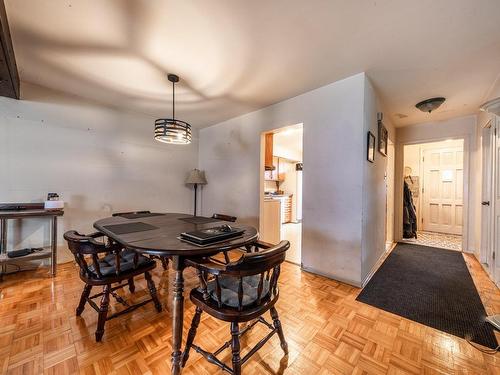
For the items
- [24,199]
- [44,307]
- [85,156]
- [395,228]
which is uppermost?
[85,156]

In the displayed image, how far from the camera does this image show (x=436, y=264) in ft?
9.82

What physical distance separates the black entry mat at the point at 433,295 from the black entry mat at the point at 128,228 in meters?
2.14

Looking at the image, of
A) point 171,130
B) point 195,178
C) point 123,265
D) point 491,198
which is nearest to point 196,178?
point 195,178

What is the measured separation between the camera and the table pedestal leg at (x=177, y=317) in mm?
1143

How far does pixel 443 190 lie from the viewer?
196 inches

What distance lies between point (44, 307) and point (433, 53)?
13.8ft

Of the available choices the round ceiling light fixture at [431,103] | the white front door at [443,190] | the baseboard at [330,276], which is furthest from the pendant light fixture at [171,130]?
the white front door at [443,190]

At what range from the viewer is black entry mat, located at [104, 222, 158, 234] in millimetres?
1601

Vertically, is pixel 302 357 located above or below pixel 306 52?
below

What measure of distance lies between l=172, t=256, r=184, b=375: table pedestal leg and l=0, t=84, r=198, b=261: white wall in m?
2.71

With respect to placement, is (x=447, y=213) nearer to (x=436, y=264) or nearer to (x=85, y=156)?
(x=436, y=264)

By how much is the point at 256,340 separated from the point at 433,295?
1.98 metres

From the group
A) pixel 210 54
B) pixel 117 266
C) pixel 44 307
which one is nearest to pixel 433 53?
pixel 210 54

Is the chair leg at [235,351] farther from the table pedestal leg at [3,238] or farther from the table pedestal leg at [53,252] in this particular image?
the table pedestal leg at [3,238]
